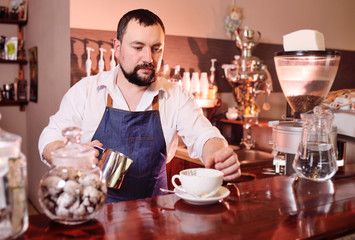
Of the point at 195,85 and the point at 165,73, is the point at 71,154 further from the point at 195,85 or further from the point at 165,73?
the point at 195,85

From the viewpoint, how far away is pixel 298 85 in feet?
6.63

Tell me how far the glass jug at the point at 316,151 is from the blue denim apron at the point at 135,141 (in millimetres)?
828

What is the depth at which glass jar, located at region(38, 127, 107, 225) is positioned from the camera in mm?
1006

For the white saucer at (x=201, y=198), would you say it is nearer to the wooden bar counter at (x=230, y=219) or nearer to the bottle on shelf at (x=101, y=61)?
the wooden bar counter at (x=230, y=219)

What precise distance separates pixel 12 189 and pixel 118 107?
127cm

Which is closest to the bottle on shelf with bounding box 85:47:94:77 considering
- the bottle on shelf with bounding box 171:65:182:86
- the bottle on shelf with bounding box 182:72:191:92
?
the bottle on shelf with bounding box 171:65:182:86

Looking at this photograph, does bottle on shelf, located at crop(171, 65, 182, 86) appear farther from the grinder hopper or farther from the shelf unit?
the shelf unit

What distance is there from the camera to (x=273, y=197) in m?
1.40

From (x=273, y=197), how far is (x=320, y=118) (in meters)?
0.44

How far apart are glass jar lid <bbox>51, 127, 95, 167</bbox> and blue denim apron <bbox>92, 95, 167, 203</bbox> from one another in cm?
102

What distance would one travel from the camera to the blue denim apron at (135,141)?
207 cm

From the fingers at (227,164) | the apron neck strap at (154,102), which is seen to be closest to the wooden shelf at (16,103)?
the apron neck strap at (154,102)

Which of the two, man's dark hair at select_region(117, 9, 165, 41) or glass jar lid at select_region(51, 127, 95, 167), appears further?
man's dark hair at select_region(117, 9, 165, 41)

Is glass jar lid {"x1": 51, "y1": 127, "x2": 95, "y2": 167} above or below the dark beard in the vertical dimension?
below
